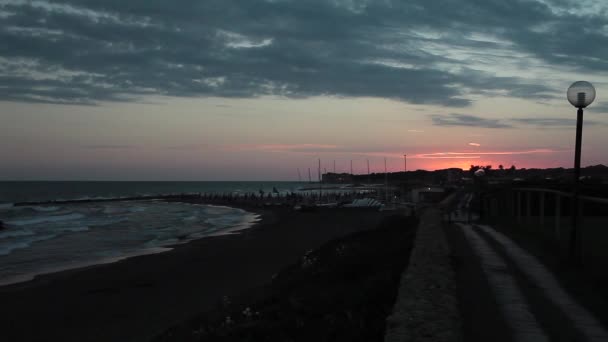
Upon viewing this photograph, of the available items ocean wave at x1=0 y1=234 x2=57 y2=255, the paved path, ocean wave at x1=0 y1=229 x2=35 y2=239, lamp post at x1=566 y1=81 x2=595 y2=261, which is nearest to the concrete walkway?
the paved path

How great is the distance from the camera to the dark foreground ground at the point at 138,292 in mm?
11812

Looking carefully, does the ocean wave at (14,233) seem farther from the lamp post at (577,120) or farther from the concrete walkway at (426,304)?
the lamp post at (577,120)

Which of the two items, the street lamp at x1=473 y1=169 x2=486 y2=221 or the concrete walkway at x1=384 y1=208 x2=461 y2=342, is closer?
the concrete walkway at x1=384 y1=208 x2=461 y2=342

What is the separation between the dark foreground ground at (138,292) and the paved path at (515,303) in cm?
150

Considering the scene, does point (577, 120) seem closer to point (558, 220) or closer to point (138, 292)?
point (558, 220)

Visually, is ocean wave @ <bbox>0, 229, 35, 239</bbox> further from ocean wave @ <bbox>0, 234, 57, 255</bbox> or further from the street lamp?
the street lamp

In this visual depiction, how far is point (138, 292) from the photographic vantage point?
15531mm

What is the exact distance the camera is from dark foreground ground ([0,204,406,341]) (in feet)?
38.8

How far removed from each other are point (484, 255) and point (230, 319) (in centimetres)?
418

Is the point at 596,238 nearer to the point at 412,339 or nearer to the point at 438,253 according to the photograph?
the point at 438,253

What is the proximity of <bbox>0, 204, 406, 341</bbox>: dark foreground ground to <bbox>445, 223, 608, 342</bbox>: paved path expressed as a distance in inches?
58.9

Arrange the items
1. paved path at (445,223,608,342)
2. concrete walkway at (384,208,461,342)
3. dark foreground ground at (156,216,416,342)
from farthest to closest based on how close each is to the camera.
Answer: dark foreground ground at (156,216,416,342) < paved path at (445,223,608,342) < concrete walkway at (384,208,461,342)

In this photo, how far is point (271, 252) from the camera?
77.3 ft

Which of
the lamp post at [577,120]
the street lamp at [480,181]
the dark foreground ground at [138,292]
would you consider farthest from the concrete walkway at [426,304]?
the street lamp at [480,181]
